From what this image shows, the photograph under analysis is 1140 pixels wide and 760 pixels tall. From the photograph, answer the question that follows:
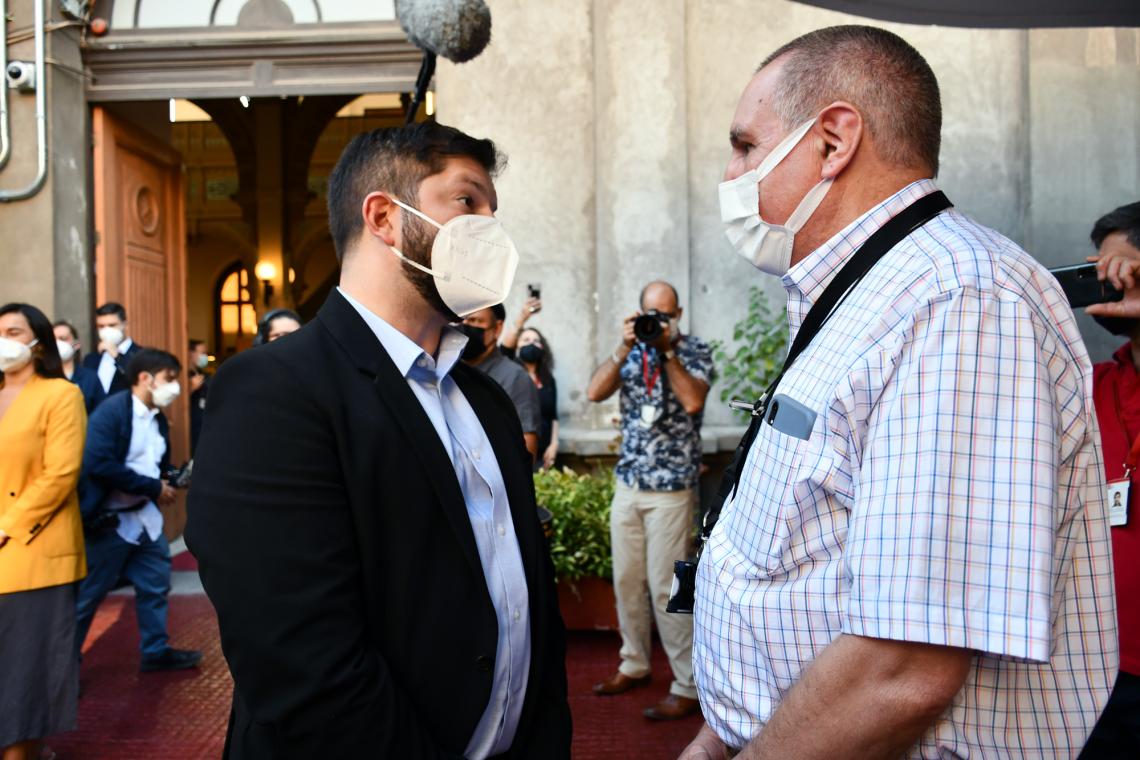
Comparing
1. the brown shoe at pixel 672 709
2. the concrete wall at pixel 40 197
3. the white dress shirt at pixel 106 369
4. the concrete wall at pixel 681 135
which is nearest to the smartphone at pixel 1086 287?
the brown shoe at pixel 672 709

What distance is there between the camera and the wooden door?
26.4ft

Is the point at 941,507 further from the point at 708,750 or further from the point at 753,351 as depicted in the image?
the point at 753,351

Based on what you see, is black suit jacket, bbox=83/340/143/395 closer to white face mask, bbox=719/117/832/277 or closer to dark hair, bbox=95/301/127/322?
dark hair, bbox=95/301/127/322

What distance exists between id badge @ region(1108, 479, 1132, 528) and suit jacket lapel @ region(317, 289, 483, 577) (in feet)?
5.99

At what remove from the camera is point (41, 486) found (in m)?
4.17

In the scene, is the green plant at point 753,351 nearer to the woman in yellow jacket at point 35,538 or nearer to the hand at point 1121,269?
the hand at point 1121,269

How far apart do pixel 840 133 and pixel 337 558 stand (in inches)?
43.6

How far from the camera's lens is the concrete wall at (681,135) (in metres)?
6.39

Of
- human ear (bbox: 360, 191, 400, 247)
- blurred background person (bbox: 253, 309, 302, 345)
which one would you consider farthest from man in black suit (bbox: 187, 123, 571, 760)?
blurred background person (bbox: 253, 309, 302, 345)

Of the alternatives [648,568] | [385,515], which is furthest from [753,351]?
[385,515]

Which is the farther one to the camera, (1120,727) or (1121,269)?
(1121,269)

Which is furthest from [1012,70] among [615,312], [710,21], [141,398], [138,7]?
[138,7]

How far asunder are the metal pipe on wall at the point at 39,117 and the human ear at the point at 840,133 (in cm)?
755

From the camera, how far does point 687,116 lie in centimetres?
682
